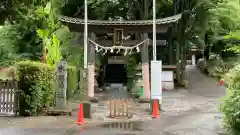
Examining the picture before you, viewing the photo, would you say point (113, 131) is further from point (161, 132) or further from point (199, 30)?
point (199, 30)

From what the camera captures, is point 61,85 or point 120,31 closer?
point 61,85

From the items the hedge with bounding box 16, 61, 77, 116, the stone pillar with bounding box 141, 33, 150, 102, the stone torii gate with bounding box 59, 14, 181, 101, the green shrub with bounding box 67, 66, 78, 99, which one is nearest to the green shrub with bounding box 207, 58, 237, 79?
the stone torii gate with bounding box 59, 14, 181, 101

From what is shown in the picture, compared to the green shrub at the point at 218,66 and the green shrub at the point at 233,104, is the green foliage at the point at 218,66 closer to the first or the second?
the green shrub at the point at 218,66

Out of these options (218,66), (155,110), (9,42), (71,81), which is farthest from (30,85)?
(218,66)

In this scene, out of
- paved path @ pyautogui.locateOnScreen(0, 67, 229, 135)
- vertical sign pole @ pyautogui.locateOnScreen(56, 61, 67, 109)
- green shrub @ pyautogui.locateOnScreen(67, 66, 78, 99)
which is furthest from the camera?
green shrub @ pyautogui.locateOnScreen(67, 66, 78, 99)

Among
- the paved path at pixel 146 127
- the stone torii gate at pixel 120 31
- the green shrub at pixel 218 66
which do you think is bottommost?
the paved path at pixel 146 127

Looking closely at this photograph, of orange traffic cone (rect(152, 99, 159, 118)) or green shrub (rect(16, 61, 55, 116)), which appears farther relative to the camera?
orange traffic cone (rect(152, 99, 159, 118))

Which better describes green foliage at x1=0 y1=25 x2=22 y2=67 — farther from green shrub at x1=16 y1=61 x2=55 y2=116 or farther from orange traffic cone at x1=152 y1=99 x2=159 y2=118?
orange traffic cone at x1=152 y1=99 x2=159 y2=118

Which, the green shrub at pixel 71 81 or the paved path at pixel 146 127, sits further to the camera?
the green shrub at pixel 71 81

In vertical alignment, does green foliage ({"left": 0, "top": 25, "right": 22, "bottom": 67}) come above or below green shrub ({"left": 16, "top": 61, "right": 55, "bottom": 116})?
above

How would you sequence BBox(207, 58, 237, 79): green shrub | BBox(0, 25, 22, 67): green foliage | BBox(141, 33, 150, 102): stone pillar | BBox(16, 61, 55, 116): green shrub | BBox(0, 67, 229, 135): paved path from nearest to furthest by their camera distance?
BBox(0, 67, 229, 135): paved path
BBox(16, 61, 55, 116): green shrub
BBox(141, 33, 150, 102): stone pillar
BBox(207, 58, 237, 79): green shrub
BBox(0, 25, 22, 67): green foliage

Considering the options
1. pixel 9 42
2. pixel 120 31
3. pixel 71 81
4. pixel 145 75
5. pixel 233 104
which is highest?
pixel 9 42

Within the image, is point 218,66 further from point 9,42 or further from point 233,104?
point 233,104

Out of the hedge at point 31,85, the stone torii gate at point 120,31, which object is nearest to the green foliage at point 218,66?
the stone torii gate at point 120,31
